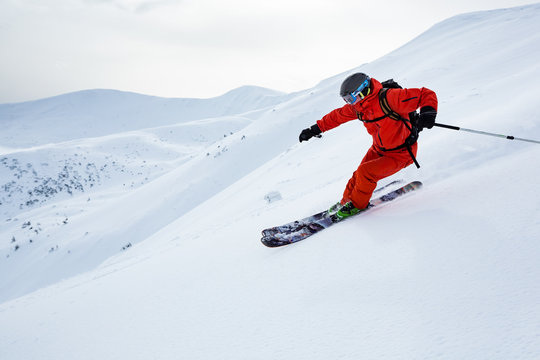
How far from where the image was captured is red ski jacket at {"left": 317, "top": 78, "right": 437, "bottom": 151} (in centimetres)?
307

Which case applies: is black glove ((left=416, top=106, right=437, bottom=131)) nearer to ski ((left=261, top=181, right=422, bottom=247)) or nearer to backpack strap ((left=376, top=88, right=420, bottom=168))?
backpack strap ((left=376, top=88, right=420, bottom=168))

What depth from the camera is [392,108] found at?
10.4 ft

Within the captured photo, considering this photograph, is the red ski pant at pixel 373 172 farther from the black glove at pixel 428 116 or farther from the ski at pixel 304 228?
the black glove at pixel 428 116

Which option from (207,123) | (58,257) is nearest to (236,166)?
(58,257)

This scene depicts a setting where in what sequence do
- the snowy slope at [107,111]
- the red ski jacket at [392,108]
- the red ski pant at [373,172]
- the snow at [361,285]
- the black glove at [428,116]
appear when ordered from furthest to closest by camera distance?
the snowy slope at [107,111]
the red ski pant at [373,172]
the red ski jacket at [392,108]
the black glove at [428,116]
the snow at [361,285]

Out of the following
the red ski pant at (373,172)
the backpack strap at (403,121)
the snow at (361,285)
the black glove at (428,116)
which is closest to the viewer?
the snow at (361,285)

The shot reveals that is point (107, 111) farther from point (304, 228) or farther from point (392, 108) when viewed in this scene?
point (392, 108)

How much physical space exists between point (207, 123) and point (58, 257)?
45950mm

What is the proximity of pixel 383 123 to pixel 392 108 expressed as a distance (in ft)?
0.75

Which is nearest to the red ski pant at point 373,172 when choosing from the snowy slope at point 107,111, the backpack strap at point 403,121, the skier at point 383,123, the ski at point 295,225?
the skier at point 383,123

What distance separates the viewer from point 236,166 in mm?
18594

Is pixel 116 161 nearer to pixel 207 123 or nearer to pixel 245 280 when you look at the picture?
pixel 207 123

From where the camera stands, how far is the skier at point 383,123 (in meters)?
3.10

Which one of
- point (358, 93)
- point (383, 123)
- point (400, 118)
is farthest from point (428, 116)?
point (358, 93)
